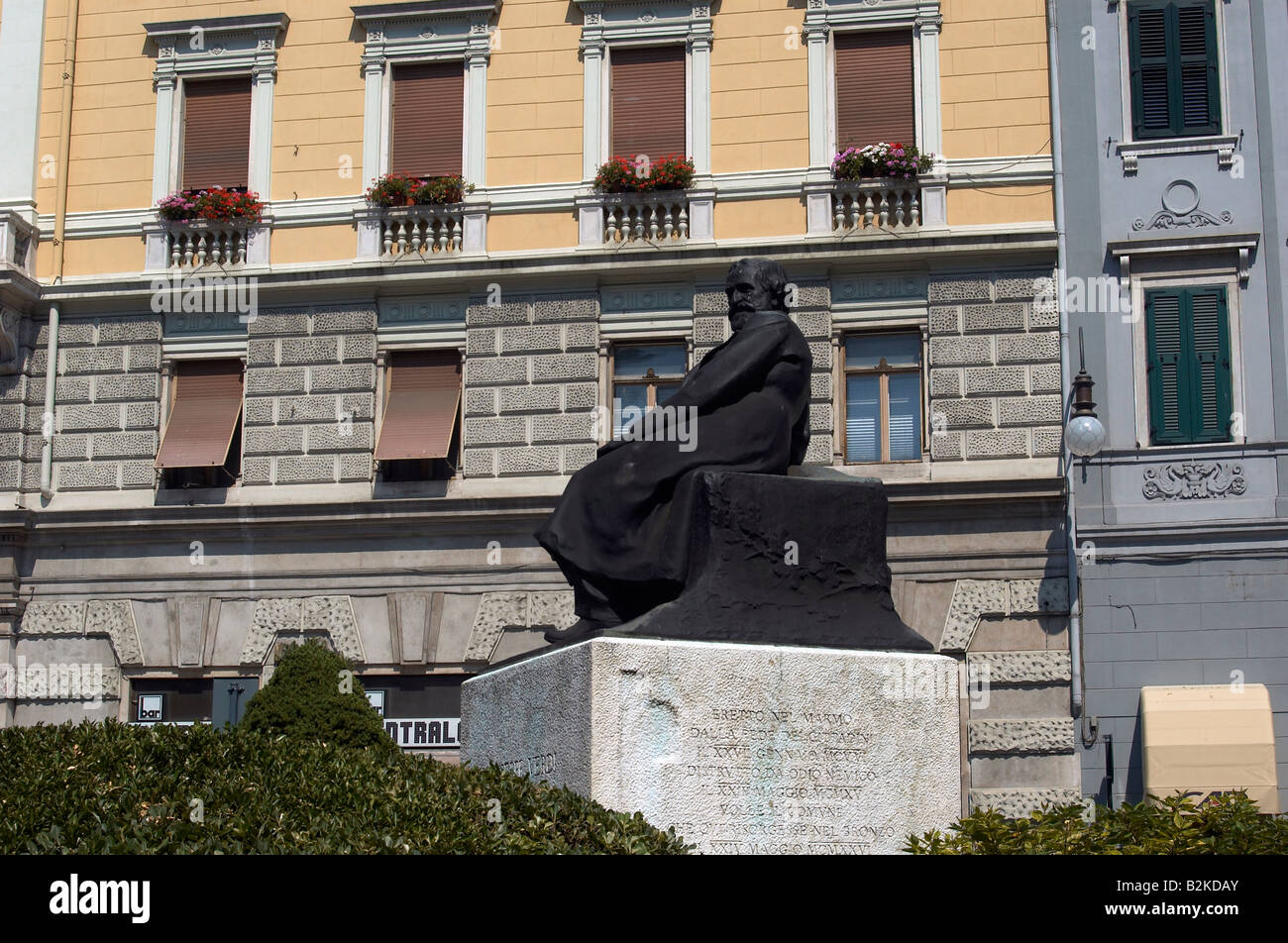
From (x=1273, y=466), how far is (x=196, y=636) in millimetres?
12827

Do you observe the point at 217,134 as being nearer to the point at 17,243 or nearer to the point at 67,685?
the point at 17,243

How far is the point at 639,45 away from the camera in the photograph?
22.6 m

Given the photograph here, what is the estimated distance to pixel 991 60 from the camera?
21.8 metres

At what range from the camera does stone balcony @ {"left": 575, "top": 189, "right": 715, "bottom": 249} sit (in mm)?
21984

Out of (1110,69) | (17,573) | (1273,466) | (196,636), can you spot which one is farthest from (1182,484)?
(17,573)

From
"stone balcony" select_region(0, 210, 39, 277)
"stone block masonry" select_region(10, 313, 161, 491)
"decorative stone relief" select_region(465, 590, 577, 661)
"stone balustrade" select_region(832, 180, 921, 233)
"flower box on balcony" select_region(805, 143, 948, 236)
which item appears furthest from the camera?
"stone block masonry" select_region(10, 313, 161, 491)

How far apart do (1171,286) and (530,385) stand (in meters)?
7.67

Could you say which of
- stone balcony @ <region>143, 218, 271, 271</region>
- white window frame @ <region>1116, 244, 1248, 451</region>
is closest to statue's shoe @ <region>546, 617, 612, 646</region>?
white window frame @ <region>1116, 244, 1248, 451</region>

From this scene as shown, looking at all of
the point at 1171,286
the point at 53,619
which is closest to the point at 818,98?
the point at 1171,286

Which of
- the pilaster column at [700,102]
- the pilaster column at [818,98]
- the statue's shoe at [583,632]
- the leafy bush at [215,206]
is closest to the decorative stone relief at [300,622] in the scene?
the leafy bush at [215,206]

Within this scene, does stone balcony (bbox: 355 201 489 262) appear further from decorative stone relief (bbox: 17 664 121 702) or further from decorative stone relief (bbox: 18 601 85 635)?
decorative stone relief (bbox: 17 664 121 702)

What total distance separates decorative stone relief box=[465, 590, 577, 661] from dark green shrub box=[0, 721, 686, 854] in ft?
37.9

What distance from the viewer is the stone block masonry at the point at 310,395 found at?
72.8ft

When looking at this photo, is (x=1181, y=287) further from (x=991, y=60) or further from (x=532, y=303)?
(x=532, y=303)
